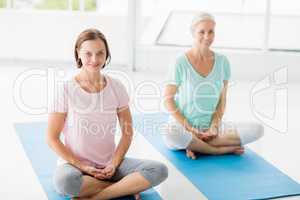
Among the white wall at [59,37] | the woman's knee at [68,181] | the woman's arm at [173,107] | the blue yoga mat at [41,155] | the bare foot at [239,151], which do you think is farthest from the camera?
the white wall at [59,37]

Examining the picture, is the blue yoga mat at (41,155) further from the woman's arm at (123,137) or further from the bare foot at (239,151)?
the bare foot at (239,151)

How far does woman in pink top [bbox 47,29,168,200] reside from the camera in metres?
2.46

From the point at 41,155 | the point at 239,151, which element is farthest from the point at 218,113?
the point at 41,155

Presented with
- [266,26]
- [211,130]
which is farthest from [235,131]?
[266,26]

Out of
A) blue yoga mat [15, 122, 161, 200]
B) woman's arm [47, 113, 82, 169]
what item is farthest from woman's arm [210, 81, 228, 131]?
woman's arm [47, 113, 82, 169]

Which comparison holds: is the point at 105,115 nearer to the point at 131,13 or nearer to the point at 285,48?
the point at 131,13

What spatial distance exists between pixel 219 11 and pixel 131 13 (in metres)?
0.85

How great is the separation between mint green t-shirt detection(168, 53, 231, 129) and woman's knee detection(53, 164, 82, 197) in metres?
0.87

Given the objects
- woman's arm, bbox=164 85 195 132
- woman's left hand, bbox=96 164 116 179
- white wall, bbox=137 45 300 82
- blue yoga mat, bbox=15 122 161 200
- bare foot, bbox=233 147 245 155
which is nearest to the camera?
woman's left hand, bbox=96 164 116 179

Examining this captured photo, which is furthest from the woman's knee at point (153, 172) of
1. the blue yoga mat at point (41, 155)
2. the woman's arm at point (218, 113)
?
the woman's arm at point (218, 113)

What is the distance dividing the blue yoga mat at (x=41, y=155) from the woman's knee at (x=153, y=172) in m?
0.10

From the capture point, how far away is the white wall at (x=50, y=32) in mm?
4996

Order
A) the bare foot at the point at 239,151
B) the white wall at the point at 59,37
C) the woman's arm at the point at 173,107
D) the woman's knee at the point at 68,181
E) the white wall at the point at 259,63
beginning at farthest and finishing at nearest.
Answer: the white wall at the point at 59,37
the white wall at the point at 259,63
the bare foot at the point at 239,151
the woman's arm at the point at 173,107
the woman's knee at the point at 68,181

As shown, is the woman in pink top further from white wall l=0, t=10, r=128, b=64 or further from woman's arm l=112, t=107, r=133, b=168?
white wall l=0, t=10, r=128, b=64
